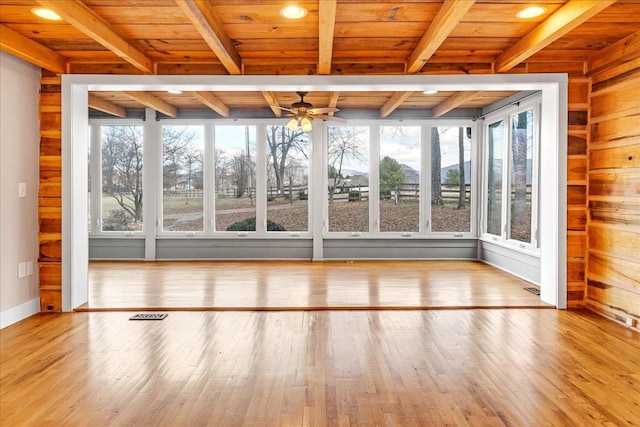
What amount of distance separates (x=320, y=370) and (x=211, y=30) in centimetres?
276

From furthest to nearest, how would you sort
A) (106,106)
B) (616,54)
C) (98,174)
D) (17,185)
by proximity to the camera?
(98,174)
(106,106)
(17,185)
(616,54)

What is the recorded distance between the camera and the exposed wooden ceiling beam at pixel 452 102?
6207 millimetres

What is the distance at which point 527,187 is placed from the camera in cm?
634

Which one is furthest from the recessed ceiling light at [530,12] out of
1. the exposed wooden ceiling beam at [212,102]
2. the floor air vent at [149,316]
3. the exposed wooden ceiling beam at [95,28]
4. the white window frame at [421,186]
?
the white window frame at [421,186]

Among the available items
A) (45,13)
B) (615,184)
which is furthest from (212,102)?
(615,184)

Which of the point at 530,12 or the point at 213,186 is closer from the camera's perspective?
the point at 530,12

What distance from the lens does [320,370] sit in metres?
3.13

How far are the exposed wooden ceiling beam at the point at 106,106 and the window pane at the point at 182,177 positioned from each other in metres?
0.83

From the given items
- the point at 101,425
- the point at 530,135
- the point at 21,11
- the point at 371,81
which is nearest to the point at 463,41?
the point at 371,81

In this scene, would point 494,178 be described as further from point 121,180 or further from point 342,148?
point 121,180

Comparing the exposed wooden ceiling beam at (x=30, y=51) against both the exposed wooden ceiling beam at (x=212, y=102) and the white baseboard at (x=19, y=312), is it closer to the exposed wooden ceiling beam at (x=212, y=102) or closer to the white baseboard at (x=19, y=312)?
the exposed wooden ceiling beam at (x=212, y=102)

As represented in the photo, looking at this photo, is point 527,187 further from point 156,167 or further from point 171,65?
point 156,167

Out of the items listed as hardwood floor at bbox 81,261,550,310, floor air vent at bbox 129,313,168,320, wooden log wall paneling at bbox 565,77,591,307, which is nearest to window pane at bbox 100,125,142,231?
hardwood floor at bbox 81,261,550,310

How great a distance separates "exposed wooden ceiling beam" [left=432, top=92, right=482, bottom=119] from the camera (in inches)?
244
